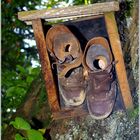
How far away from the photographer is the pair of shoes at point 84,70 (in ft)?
5.59

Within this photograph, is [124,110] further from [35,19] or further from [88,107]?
[35,19]

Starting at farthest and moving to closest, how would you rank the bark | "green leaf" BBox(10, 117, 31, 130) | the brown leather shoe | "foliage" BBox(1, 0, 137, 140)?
1. "foliage" BBox(1, 0, 137, 140)
2. "green leaf" BBox(10, 117, 31, 130)
3. the brown leather shoe
4. the bark

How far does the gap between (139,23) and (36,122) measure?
0.74 metres

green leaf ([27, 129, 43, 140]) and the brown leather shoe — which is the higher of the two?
the brown leather shoe

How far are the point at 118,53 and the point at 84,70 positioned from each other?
21 cm

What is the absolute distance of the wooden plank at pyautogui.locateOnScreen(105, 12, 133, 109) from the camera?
1.65 meters

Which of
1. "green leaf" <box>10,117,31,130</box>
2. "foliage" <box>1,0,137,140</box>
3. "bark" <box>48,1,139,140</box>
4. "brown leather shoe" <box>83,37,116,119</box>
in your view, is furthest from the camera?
"foliage" <box>1,0,137,140</box>

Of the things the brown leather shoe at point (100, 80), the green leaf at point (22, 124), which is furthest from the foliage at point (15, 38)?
the brown leather shoe at point (100, 80)

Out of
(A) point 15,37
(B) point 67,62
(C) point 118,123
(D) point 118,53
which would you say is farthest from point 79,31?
(A) point 15,37

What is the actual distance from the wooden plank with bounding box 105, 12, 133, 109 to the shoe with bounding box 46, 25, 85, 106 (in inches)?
7.2

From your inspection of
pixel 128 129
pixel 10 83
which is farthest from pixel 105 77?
pixel 10 83

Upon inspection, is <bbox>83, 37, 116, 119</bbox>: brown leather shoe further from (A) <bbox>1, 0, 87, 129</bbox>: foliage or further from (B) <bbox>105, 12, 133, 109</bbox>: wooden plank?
(A) <bbox>1, 0, 87, 129</bbox>: foliage

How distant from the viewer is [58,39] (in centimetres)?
184

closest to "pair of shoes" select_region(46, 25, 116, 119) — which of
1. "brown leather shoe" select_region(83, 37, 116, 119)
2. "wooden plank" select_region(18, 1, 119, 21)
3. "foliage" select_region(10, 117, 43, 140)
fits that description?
"brown leather shoe" select_region(83, 37, 116, 119)
